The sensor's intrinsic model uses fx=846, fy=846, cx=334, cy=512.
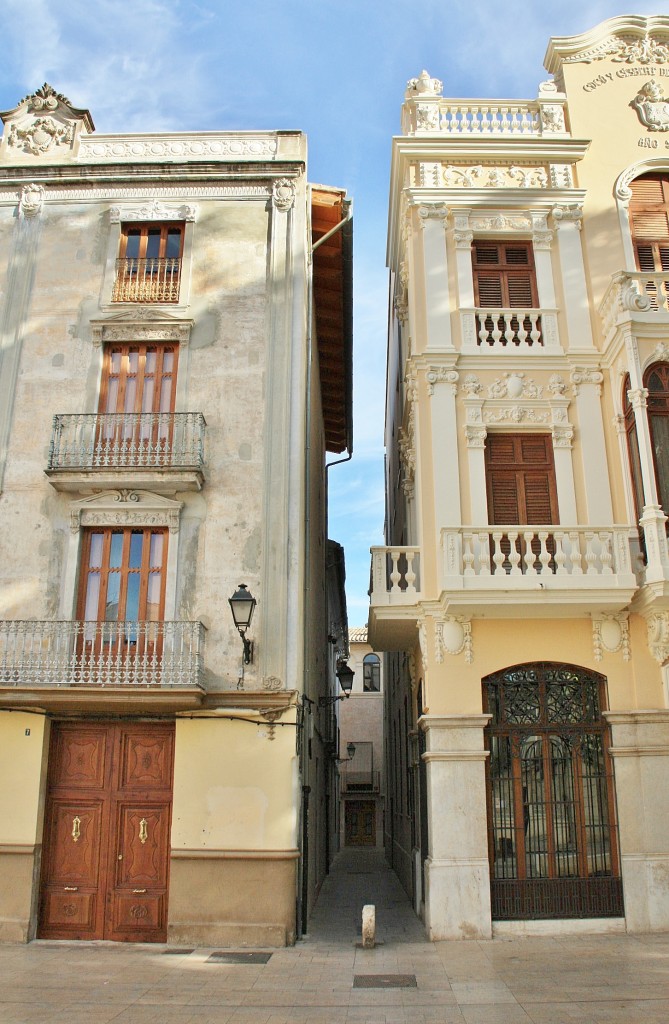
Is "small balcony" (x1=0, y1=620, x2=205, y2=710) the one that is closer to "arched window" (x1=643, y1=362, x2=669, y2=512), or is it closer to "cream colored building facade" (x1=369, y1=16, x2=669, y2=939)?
"cream colored building facade" (x1=369, y1=16, x2=669, y2=939)

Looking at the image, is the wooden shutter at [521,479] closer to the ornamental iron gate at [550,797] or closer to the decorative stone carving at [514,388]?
A: the decorative stone carving at [514,388]

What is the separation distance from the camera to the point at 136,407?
48.6 feet

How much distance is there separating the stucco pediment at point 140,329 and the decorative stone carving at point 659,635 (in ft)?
30.0

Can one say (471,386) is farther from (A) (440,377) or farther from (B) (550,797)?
(B) (550,797)

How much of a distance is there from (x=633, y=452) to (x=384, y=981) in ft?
28.9

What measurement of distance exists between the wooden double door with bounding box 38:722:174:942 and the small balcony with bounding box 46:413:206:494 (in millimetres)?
3900

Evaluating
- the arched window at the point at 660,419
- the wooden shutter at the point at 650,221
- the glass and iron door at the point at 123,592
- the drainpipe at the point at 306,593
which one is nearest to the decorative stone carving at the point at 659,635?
the arched window at the point at 660,419

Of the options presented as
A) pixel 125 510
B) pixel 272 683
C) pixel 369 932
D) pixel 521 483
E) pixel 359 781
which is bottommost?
pixel 369 932

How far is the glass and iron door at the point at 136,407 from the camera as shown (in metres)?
14.1

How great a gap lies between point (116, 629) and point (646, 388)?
30.7 ft

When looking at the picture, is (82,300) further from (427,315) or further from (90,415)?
(427,315)

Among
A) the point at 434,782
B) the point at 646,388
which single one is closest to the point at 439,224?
the point at 646,388

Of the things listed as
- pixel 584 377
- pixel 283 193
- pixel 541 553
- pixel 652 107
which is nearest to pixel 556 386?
pixel 584 377

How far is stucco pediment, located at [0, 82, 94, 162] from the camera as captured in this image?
16.3 metres
